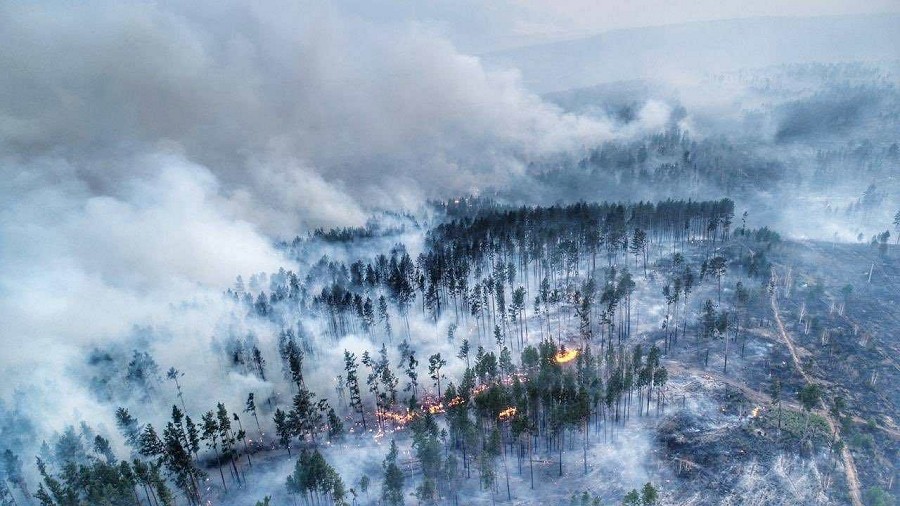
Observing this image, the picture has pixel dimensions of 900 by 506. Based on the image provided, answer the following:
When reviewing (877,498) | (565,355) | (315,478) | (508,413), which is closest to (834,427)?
(877,498)

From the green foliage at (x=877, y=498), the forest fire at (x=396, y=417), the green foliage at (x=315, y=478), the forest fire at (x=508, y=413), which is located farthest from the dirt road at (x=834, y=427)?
the green foliage at (x=315, y=478)

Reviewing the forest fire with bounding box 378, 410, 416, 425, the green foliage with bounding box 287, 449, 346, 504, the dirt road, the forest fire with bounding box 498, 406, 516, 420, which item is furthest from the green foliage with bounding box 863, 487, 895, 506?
the forest fire with bounding box 378, 410, 416, 425

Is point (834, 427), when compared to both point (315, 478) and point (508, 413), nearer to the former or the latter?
point (508, 413)

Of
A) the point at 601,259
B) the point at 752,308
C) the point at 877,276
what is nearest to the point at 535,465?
the point at 752,308

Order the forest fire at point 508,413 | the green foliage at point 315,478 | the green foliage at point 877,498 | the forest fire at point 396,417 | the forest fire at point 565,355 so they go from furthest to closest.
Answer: the forest fire at point 565,355 → the forest fire at point 396,417 → the forest fire at point 508,413 → the green foliage at point 315,478 → the green foliage at point 877,498

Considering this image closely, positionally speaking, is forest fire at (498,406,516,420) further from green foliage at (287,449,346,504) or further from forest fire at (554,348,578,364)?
green foliage at (287,449,346,504)

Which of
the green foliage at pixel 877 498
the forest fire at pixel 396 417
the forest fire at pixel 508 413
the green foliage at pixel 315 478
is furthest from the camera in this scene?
the forest fire at pixel 396 417

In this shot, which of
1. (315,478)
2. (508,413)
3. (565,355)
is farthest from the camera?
(565,355)

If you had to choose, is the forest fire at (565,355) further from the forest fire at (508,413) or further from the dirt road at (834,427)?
the dirt road at (834,427)

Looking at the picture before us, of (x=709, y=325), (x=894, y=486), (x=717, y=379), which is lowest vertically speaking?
(x=894, y=486)

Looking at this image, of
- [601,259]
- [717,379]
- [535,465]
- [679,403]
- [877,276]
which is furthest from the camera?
[601,259]

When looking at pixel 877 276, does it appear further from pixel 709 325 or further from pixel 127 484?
pixel 127 484
